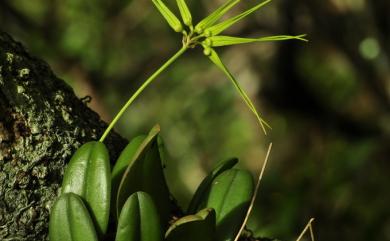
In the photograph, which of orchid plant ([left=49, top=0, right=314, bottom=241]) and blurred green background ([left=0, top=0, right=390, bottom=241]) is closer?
orchid plant ([left=49, top=0, right=314, bottom=241])

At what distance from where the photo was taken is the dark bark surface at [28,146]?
3.43 feet

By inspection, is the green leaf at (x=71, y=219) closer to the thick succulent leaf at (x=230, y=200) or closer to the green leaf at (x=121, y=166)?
the green leaf at (x=121, y=166)

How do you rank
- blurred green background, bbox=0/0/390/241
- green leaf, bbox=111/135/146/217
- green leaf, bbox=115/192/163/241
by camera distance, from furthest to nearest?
blurred green background, bbox=0/0/390/241
green leaf, bbox=111/135/146/217
green leaf, bbox=115/192/163/241

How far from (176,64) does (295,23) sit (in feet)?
2.74

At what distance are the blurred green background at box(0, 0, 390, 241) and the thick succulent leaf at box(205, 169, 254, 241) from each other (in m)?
2.14

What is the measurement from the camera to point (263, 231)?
2.37 metres

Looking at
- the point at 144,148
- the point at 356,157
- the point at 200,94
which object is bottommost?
the point at 356,157

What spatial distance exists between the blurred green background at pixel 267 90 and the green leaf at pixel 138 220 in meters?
2.29

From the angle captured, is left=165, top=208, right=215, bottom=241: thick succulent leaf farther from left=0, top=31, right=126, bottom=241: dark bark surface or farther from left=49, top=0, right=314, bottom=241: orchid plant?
left=0, top=31, right=126, bottom=241: dark bark surface

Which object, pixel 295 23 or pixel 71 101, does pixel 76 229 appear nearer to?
pixel 71 101

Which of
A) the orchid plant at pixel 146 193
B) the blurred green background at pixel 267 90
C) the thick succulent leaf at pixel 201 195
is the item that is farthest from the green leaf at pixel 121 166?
the blurred green background at pixel 267 90

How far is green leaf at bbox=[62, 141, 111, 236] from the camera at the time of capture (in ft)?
3.35

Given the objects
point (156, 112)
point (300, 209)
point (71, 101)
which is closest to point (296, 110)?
point (156, 112)

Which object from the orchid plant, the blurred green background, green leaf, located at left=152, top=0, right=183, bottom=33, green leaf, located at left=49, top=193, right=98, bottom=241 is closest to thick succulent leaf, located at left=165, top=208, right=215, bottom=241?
the orchid plant
